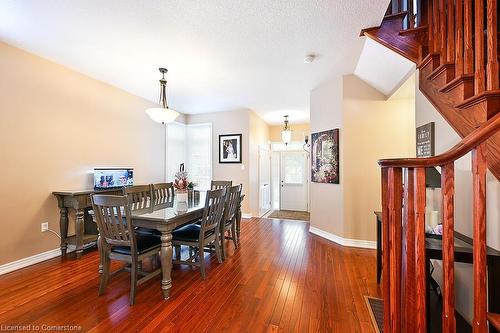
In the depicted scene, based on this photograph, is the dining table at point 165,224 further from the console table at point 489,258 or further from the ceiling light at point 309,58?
the ceiling light at point 309,58

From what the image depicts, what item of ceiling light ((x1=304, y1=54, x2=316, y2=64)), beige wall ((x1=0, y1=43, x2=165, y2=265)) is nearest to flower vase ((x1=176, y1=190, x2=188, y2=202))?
beige wall ((x1=0, y1=43, x2=165, y2=265))

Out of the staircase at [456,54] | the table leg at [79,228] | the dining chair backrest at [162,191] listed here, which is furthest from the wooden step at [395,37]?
the table leg at [79,228]

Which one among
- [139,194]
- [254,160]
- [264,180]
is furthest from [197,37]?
[264,180]

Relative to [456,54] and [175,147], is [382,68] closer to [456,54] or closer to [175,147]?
[456,54]

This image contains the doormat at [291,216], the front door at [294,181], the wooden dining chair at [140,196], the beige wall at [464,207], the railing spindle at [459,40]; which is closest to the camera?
the beige wall at [464,207]

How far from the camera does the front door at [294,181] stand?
6.54m

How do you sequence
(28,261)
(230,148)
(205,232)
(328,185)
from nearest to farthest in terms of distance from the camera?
(205,232) < (28,261) < (328,185) < (230,148)

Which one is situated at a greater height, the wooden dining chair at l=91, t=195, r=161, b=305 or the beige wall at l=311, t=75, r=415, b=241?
the beige wall at l=311, t=75, r=415, b=241

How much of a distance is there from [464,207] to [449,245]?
3.42 feet

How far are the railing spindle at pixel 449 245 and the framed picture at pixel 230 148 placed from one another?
4.51 meters

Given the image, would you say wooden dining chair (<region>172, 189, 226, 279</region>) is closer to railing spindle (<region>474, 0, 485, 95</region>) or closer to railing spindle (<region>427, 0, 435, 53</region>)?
railing spindle (<region>474, 0, 485, 95</region>)

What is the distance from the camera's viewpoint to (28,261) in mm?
2729

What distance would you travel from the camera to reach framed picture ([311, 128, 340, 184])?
3596 mm

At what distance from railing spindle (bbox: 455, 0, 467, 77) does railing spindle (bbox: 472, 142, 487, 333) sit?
96 cm
